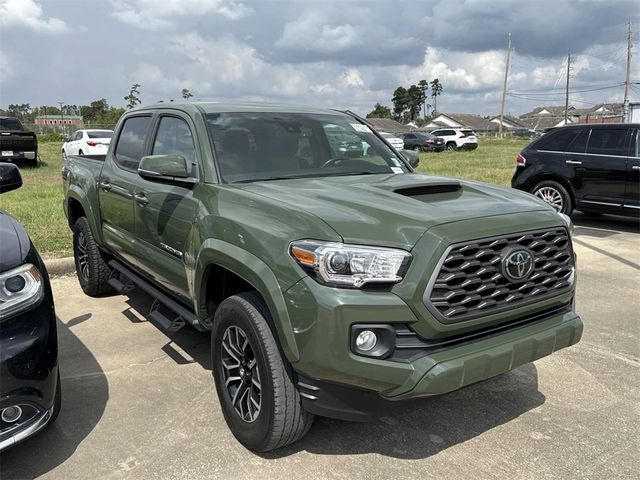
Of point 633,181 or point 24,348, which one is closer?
point 24,348

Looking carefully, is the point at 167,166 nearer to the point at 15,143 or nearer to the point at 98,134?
the point at 15,143

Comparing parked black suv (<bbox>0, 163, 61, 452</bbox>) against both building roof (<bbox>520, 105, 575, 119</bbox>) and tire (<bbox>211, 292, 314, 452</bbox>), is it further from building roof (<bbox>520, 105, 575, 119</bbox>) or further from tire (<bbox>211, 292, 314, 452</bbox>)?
building roof (<bbox>520, 105, 575, 119</bbox>)

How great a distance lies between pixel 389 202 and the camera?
286 centimetres

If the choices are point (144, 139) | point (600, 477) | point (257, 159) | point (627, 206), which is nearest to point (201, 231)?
point (257, 159)

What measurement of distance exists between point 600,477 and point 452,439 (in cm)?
72

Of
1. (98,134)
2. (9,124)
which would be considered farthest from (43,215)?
(98,134)

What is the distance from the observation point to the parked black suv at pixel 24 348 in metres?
2.52

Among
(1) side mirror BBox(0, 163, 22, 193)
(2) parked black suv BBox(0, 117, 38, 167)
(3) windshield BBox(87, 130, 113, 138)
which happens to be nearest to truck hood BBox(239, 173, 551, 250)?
(1) side mirror BBox(0, 163, 22, 193)

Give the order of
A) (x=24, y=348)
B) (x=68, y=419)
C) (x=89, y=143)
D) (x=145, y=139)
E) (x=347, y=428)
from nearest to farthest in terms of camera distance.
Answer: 1. (x=24, y=348)
2. (x=347, y=428)
3. (x=68, y=419)
4. (x=145, y=139)
5. (x=89, y=143)

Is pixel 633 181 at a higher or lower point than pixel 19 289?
Answer: lower

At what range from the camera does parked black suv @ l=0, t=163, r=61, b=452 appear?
2518mm

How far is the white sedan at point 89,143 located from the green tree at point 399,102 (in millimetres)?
105347

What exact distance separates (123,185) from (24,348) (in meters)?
2.10

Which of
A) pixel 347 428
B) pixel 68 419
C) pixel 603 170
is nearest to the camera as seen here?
pixel 347 428
